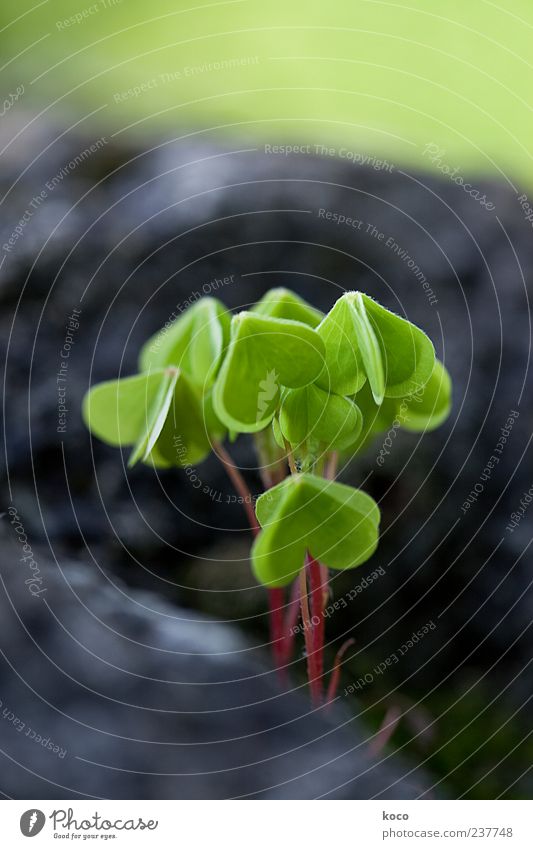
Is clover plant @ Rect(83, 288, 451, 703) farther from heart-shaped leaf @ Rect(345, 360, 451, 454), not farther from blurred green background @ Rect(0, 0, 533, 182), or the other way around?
blurred green background @ Rect(0, 0, 533, 182)

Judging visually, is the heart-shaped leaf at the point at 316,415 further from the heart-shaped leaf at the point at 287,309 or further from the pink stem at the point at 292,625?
the pink stem at the point at 292,625

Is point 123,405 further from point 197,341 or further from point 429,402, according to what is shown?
Answer: point 429,402

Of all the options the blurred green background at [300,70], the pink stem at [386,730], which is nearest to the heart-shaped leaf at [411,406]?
the pink stem at [386,730]

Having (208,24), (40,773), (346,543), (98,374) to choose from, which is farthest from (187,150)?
(40,773)

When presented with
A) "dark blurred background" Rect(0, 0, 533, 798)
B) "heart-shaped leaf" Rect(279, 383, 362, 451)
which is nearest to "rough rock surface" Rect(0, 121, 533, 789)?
"dark blurred background" Rect(0, 0, 533, 798)

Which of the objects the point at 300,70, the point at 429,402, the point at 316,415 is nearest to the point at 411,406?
the point at 429,402

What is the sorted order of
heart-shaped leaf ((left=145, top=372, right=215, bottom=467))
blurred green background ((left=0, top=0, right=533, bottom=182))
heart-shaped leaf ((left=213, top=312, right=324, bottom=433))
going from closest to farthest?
heart-shaped leaf ((left=213, top=312, right=324, bottom=433))
heart-shaped leaf ((left=145, top=372, right=215, bottom=467))
blurred green background ((left=0, top=0, right=533, bottom=182))
